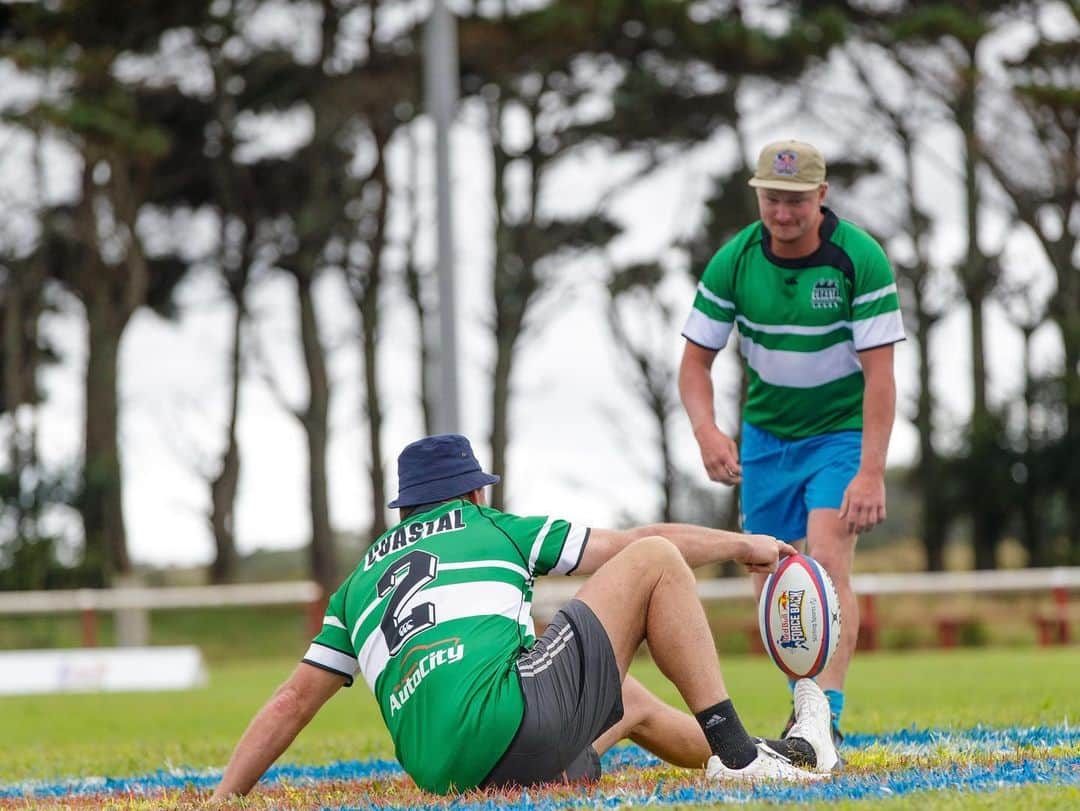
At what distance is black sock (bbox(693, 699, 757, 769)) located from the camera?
578 centimetres

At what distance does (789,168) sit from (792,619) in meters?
1.86

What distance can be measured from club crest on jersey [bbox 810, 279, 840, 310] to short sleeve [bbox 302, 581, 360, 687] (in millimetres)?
2580

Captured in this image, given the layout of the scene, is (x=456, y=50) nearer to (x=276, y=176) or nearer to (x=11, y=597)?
(x=276, y=176)

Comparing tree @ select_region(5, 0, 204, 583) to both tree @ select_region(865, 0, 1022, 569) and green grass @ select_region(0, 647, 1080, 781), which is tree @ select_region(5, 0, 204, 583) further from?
tree @ select_region(865, 0, 1022, 569)

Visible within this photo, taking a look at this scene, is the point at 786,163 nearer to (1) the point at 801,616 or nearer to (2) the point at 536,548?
(1) the point at 801,616

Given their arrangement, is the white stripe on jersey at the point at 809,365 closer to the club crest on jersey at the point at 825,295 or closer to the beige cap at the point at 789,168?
the club crest on jersey at the point at 825,295

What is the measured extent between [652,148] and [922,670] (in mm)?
15679

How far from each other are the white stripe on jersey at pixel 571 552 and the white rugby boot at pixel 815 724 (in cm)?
104

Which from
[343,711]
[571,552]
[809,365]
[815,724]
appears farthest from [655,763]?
[343,711]

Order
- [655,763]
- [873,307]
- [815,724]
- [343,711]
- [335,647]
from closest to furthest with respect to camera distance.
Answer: [335,647]
[815,724]
[655,763]
[873,307]
[343,711]

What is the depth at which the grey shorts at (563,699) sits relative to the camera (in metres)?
5.52

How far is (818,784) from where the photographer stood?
5.50 m

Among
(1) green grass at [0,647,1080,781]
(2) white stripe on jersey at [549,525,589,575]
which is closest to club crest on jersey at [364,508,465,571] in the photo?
(2) white stripe on jersey at [549,525,589,575]

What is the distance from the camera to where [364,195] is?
33.1 metres
